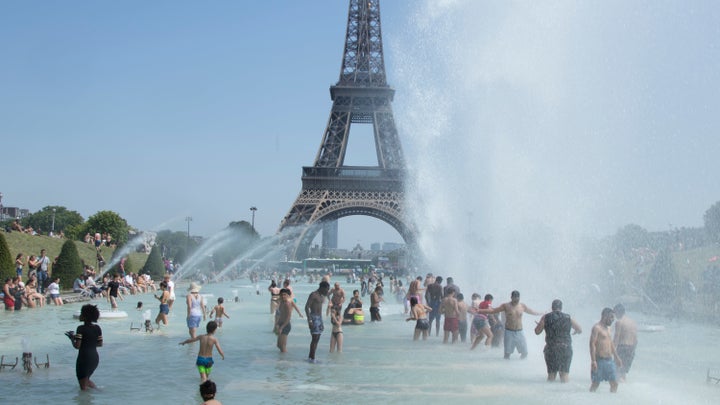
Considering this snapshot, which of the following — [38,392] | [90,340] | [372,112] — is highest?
[372,112]

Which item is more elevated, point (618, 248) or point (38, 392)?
point (618, 248)

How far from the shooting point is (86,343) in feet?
37.0

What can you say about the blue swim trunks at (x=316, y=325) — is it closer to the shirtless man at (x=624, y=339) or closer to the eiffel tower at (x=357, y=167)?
the shirtless man at (x=624, y=339)

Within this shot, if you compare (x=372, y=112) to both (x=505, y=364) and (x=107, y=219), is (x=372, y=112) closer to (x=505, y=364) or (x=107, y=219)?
(x=107, y=219)

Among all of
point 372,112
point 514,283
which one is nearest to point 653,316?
point 514,283

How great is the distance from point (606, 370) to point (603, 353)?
288 millimetres

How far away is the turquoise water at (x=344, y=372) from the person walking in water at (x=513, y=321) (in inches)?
13.6

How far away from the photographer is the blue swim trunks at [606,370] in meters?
11.3

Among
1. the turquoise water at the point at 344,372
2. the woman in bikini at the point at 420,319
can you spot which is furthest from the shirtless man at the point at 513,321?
the woman in bikini at the point at 420,319

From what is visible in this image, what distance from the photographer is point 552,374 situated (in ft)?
40.9

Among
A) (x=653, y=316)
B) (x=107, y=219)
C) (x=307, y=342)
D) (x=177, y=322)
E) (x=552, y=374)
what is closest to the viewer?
(x=552, y=374)

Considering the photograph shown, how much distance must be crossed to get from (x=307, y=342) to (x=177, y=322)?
6993 millimetres

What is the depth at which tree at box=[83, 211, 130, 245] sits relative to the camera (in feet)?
387

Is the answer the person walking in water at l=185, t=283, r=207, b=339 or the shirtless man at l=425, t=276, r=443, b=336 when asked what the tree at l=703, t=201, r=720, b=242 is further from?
the person walking in water at l=185, t=283, r=207, b=339
